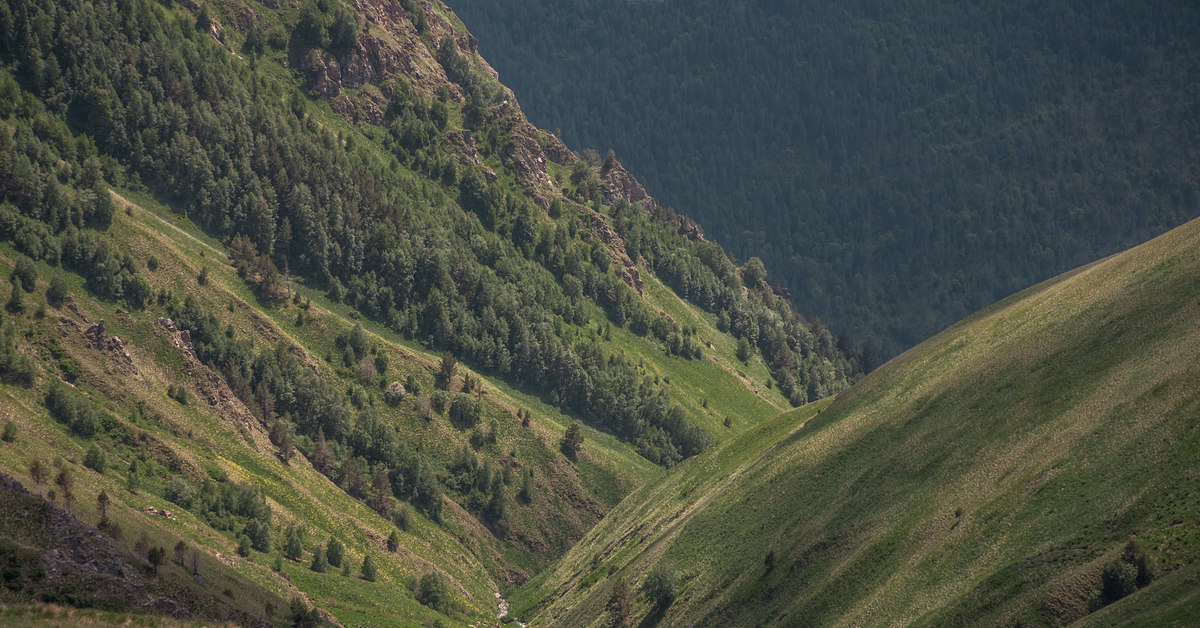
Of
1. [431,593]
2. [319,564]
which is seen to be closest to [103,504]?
[319,564]

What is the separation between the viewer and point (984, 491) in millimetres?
90500

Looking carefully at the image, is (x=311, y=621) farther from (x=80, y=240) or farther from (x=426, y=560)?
(x=80, y=240)

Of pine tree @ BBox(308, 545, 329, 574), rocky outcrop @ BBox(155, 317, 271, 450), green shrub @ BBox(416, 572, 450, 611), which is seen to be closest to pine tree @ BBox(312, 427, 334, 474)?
rocky outcrop @ BBox(155, 317, 271, 450)

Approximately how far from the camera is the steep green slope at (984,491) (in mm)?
75188

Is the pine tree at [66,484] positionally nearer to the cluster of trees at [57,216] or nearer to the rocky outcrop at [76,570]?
the rocky outcrop at [76,570]

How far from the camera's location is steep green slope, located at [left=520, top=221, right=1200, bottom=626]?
2960 inches

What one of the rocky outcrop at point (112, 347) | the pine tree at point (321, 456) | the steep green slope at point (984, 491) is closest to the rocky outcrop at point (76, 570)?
the steep green slope at point (984, 491)

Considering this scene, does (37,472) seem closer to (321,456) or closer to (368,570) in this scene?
(368,570)

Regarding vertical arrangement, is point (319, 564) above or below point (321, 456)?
below

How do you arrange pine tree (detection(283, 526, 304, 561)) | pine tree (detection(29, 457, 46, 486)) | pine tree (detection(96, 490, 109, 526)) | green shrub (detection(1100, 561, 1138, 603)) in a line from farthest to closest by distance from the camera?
pine tree (detection(283, 526, 304, 561)), pine tree (detection(29, 457, 46, 486)), pine tree (detection(96, 490, 109, 526)), green shrub (detection(1100, 561, 1138, 603))

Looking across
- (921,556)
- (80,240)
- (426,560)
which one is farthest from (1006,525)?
(80,240)

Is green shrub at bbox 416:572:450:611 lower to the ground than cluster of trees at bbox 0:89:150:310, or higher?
lower

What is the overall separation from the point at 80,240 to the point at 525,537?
90.7 metres

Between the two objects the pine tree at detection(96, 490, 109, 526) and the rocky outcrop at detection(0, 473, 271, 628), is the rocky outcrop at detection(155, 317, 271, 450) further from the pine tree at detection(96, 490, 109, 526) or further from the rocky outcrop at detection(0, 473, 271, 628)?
the rocky outcrop at detection(0, 473, 271, 628)
